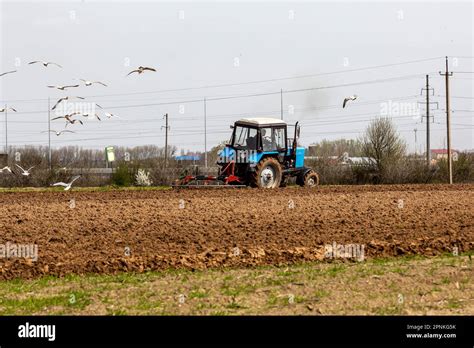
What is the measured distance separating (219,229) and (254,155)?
12377 mm

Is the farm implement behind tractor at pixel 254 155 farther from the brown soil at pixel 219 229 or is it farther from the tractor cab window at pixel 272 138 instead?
the brown soil at pixel 219 229

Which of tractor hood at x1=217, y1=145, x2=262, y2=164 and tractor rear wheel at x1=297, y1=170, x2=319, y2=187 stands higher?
tractor hood at x1=217, y1=145, x2=262, y2=164

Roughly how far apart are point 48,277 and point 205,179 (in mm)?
16986

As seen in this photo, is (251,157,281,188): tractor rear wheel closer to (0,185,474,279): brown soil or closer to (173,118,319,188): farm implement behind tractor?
(173,118,319,188): farm implement behind tractor

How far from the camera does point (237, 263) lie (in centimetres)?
1376

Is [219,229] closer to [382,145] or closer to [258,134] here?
[258,134]

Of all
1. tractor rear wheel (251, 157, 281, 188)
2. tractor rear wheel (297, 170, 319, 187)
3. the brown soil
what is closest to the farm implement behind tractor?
tractor rear wheel (251, 157, 281, 188)

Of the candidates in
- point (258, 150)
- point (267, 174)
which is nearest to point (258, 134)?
point (258, 150)

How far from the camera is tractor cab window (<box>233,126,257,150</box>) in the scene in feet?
96.7

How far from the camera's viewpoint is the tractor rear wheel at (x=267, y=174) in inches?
1159

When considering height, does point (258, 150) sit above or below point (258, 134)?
below

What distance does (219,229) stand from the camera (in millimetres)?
17281
